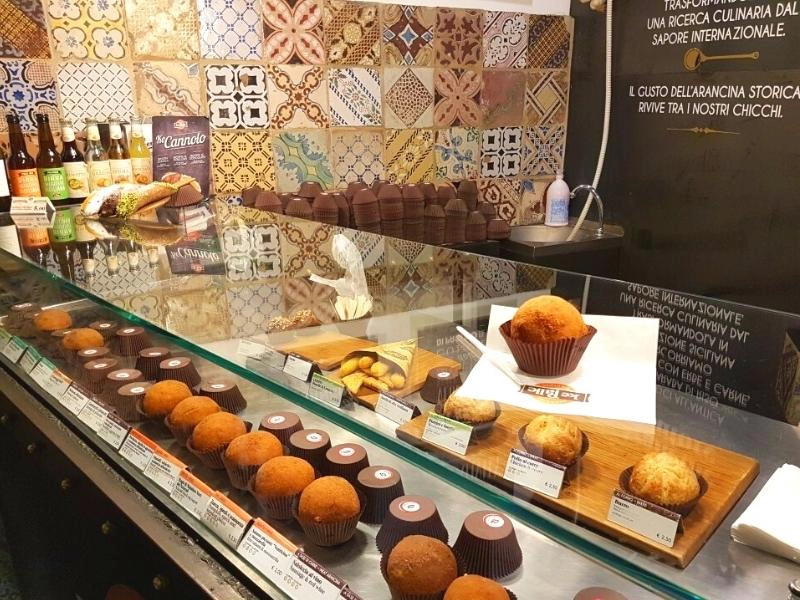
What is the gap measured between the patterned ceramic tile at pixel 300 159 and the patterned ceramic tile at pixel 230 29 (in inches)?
16.4

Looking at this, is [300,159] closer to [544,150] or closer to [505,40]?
[505,40]

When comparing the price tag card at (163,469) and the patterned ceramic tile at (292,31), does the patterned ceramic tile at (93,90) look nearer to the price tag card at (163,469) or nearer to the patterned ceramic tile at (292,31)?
the patterned ceramic tile at (292,31)

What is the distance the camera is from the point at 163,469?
1266 millimetres

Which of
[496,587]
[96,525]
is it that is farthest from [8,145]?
[496,587]

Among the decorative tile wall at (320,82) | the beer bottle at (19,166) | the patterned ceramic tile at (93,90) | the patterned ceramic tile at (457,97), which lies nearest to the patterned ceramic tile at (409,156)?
the decorative tile wall at (320,82)

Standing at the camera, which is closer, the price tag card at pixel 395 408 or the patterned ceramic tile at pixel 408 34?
the price tag card at pixel 395 408

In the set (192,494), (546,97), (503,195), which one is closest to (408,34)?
(546,97)

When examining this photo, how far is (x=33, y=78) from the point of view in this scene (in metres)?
2.66

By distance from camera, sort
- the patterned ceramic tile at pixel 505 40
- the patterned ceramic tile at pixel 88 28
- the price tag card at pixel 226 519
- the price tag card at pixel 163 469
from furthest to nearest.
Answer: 1. the patterned ceramic tile at pixel 505 40
2. the patterned ceramic tile at pixel 88 28
3. the price tag card at pixel 163 469
4. the price tag card at pixel 226 519

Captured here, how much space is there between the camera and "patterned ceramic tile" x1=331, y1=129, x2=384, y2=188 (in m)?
3.38

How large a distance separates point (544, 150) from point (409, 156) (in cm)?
91

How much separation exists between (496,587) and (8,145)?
2.68 meters

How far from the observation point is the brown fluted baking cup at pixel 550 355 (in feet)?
3.16

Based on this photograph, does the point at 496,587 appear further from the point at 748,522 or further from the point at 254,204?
the point at 254,204
